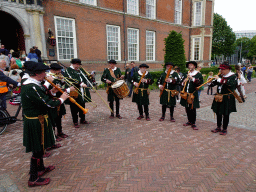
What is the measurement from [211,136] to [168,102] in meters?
1.66

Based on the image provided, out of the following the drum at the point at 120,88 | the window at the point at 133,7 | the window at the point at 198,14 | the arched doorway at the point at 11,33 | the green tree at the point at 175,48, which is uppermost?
the window at the point at 198,14

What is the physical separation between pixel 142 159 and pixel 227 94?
117 inches

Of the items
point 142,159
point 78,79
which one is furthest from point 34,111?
point 78,79

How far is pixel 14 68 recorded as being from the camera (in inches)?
321

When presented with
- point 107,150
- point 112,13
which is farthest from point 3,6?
point 107,150

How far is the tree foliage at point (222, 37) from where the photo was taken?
35.6m

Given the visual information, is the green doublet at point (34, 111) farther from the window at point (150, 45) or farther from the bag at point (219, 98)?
the window at point (150, 45)

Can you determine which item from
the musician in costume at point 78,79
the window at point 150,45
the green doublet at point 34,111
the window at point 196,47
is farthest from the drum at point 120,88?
the window at point 196,47

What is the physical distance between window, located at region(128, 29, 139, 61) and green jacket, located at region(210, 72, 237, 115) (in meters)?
14.2

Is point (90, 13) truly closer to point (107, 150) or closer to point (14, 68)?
point (14, 68)

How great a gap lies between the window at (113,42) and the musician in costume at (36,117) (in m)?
14.4

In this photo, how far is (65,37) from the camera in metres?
14.1

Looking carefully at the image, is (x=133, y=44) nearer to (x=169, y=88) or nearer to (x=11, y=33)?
(x=11, y=33)

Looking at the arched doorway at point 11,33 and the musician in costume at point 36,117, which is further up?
the arched doorway at point 11,33
